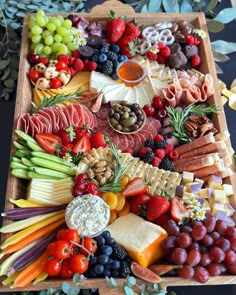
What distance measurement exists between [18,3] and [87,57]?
0.55 m

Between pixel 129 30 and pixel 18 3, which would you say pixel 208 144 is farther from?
pixel 18 3

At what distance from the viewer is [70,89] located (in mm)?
2133

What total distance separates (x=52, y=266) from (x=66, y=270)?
0.18 ft

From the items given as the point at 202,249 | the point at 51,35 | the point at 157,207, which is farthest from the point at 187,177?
the point at 51,35

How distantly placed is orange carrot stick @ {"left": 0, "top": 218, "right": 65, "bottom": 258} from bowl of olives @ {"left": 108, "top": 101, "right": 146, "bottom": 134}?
482 mm

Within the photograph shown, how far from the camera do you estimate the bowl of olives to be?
1979 millimetres

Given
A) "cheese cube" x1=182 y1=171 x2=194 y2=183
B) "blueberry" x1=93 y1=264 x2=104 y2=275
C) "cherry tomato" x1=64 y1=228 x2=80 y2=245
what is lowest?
"blueberry" x1=93 y1=264 x2=104 y2=275

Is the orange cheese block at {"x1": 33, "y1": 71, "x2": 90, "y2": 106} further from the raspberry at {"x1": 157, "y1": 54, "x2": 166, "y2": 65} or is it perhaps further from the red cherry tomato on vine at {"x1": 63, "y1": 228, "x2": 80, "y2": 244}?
the red cherry tomato on vine at {"x1": 63, "y1": 228, "x2": 80, "y2": 244}

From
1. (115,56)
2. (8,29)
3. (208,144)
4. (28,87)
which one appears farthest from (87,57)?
(208,144)

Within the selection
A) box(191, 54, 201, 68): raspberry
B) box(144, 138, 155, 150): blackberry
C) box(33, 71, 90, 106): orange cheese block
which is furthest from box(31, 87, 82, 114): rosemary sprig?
box(191, 54, 201, 68): raspberry

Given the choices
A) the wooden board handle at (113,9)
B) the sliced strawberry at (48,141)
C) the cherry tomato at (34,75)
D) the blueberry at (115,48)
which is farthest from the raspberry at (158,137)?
the wooden board handle at (113,9)

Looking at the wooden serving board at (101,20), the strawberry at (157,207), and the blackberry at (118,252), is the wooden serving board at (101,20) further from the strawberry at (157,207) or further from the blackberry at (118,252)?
the strawberry at (157,207)

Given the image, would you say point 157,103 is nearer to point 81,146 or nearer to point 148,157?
point 148,157

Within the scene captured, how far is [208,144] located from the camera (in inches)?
75.4
